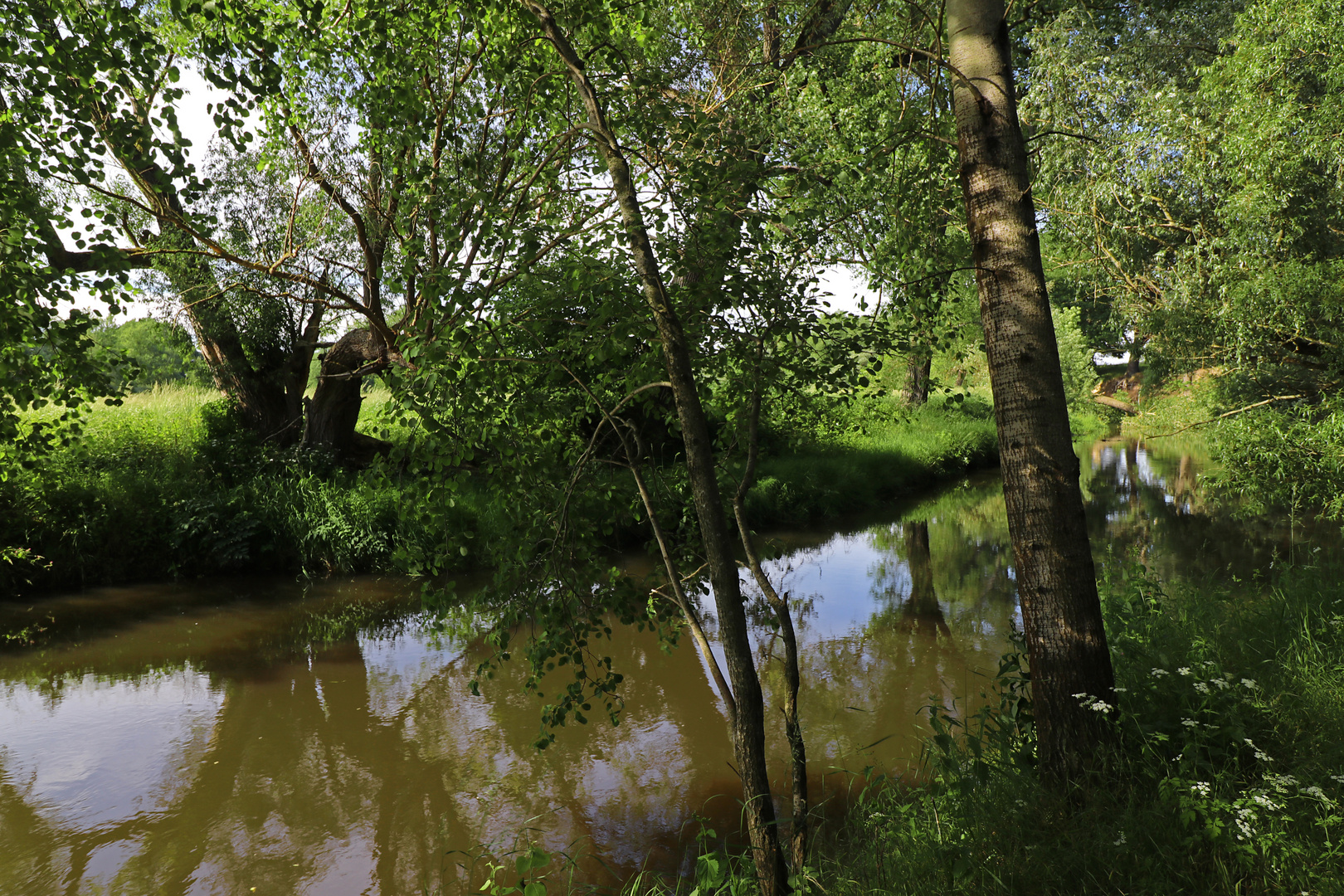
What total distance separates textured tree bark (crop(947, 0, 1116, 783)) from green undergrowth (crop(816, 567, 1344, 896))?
260mm

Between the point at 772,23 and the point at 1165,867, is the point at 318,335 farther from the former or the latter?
the point at 1165,867

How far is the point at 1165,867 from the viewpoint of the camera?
2646 mm

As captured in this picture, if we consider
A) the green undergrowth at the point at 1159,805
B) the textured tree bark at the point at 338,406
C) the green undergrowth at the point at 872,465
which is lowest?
the green undergrowth at the point at 872,465

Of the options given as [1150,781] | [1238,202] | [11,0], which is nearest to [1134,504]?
[1238,202]

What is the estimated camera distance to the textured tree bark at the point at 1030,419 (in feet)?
10.6

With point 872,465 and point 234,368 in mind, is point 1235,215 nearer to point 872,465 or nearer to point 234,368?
point 872,465

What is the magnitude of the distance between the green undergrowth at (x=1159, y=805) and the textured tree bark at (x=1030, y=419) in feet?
0.85

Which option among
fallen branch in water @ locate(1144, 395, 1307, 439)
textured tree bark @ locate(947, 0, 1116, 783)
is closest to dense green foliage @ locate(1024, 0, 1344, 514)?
fallen branch in water @ locate(1144, 395, 1307, 439)

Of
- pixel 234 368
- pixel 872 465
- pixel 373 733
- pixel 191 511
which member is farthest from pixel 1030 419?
pixel 872 465

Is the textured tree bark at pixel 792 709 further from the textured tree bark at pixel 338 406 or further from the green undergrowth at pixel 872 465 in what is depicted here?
the textured tree bark at pixel 338 406

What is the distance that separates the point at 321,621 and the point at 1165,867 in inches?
319

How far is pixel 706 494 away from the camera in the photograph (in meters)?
3.24

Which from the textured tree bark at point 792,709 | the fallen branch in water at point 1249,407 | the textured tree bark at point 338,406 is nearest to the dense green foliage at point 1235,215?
the fallen branch in water at point 1249,407

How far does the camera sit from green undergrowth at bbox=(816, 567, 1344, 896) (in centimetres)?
258
